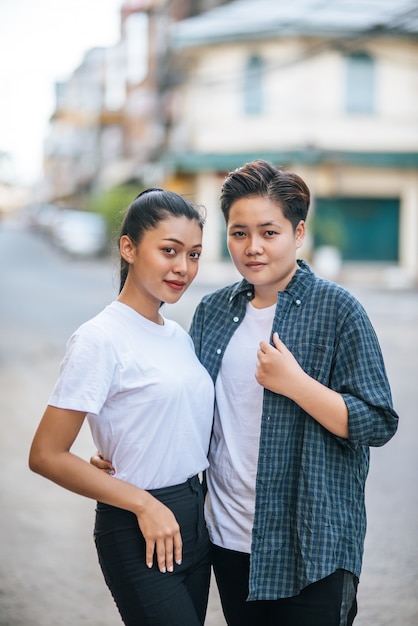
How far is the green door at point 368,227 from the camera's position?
24.2 m

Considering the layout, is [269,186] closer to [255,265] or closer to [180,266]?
[255,265]

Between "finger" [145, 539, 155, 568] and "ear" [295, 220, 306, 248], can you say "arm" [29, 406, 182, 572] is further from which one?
"ear" [295, 220, 306, 248]

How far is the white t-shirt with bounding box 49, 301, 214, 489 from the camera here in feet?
6.21

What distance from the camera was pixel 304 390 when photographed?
6.26 ft

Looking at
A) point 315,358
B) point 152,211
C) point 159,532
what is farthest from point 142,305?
point 159,532

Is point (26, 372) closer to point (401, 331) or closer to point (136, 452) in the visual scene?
point (401, 331)

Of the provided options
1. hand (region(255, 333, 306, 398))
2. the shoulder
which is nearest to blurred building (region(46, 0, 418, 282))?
the shoulder

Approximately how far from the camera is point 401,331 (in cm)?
1291

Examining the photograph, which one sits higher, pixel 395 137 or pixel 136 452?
pixel 395 137

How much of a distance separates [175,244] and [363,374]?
0.58m

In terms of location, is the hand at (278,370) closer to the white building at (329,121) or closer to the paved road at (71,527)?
the paved road at (71,527)

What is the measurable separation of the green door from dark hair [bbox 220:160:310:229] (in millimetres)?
22208

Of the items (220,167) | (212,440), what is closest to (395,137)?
(220,167)

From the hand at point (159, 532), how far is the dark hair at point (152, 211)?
678mm
